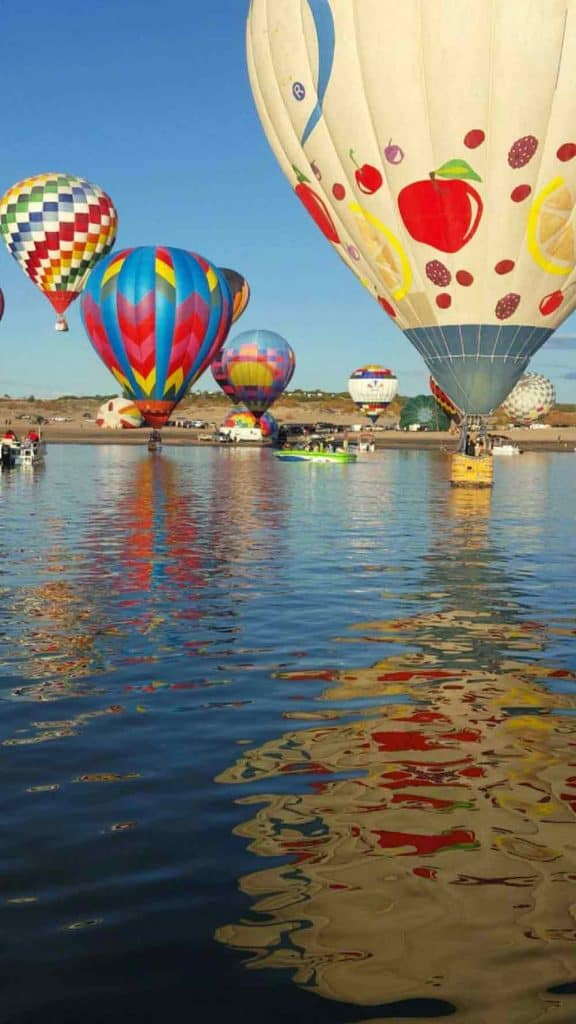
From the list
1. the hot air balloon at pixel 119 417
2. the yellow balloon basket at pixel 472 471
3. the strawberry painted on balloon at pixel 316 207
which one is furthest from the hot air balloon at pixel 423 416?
the strawberry painted on balloon at pixel 316 207

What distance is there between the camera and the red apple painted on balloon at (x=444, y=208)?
32.1 m

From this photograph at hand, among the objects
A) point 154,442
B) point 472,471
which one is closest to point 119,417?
point 154,442

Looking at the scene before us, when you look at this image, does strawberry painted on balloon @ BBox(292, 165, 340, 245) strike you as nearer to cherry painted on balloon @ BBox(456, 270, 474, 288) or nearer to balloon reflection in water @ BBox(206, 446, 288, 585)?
cherry painted on balloon @ BBox(456, 270, 474, 288)

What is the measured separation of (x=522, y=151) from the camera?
3119cm

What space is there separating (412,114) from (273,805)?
89.8ft

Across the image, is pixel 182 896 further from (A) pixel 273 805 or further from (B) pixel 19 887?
(A) pixel 273 805

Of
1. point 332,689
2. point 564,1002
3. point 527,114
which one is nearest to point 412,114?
point 527,114

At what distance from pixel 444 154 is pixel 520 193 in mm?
2405

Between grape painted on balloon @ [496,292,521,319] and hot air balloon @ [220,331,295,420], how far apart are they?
61.7 m

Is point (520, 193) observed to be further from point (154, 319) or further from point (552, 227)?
point (154, 319)

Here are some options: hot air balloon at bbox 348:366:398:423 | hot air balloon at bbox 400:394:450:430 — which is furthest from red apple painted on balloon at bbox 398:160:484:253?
hot air balloon at bbox 400:394:450:430

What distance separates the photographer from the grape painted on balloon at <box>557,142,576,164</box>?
102ft

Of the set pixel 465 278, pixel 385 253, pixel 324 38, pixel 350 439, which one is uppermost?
pixel 324 38

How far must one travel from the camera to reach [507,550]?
953 inches
